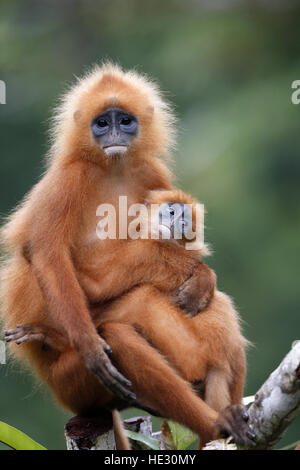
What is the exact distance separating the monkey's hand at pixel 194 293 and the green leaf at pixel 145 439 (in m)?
0.75

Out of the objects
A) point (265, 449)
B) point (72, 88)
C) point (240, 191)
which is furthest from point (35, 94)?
point (265, 449)

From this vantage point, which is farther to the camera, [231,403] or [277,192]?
[277,192]

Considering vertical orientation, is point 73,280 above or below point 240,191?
below

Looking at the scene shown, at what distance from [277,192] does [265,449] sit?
846 centimetres

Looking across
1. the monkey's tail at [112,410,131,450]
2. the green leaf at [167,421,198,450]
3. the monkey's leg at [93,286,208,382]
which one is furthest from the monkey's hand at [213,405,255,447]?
the monkey's tail at [112,410,131,450]

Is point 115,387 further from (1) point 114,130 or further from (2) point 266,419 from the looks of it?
(1) point 114,130

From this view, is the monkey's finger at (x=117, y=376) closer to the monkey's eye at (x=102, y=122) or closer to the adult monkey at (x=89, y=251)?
the adult monkey at (x=89, y=251)

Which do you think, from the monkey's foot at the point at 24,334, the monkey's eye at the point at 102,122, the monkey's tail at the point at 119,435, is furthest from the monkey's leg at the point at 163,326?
the monkey's eye at the point at 102,122

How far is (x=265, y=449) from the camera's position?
377cm

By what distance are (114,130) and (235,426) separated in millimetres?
1693

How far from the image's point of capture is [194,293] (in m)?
4.47

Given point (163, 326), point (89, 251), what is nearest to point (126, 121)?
point (89, 251)

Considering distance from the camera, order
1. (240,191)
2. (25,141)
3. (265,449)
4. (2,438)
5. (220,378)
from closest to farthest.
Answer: (265,449)
(2,438)
(220,378)
(240,191)
(25,141)
